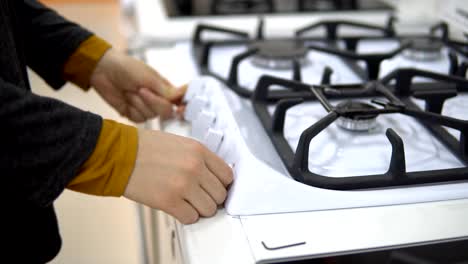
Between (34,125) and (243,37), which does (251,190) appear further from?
(243,37)

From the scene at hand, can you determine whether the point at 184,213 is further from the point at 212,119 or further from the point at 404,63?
the point at 404,63

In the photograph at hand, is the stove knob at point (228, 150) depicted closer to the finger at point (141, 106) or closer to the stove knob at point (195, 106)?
the stove knob at point (195, 106)

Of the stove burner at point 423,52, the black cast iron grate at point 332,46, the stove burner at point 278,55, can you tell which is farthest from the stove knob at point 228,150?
the stove burner at point 423,52

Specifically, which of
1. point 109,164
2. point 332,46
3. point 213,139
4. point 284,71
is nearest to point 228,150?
point 213,139

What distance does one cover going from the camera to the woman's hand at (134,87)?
0.68 metres

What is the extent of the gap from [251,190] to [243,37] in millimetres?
451

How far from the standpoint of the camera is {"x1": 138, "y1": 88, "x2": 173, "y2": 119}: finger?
669 mm

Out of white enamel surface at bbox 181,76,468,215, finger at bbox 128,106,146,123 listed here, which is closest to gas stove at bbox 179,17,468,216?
white enamel surface at bbox 181,76,468,215

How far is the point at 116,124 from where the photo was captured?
0.46 metres

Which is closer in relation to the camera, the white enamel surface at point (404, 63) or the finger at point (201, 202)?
the finger at point (201, 202)

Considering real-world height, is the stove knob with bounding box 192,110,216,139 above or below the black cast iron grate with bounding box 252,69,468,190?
below

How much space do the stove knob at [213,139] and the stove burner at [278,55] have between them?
9.5 inches

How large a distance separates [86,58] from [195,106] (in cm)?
21

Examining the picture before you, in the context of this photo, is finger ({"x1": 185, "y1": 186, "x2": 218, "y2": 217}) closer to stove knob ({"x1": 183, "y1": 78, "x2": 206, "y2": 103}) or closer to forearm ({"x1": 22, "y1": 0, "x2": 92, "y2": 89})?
stove knob ({"x1": 183, "y1": 78, "x2": 206, "y2": 103})
